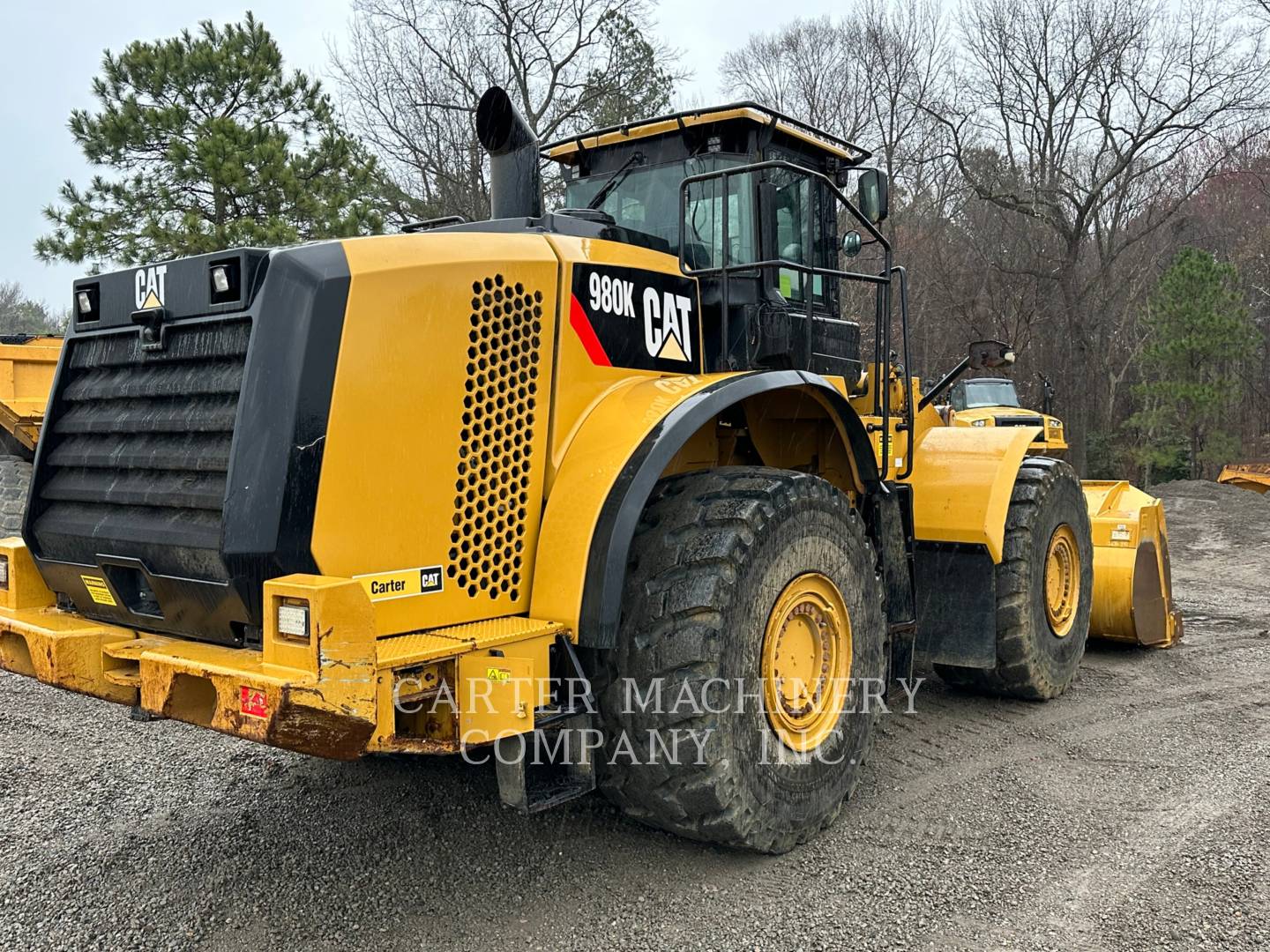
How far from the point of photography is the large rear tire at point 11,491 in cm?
873

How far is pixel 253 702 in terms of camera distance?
2.79 m

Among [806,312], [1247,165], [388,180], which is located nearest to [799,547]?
[806,312]

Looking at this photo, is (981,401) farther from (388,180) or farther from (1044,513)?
(1044,513)

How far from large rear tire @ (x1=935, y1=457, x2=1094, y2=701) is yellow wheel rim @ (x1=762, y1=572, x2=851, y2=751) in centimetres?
184

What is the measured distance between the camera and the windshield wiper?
4.97m

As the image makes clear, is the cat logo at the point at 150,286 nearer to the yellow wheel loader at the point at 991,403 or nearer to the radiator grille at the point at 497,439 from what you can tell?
the radiator grille at the point at 497,439

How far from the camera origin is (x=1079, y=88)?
24.4m

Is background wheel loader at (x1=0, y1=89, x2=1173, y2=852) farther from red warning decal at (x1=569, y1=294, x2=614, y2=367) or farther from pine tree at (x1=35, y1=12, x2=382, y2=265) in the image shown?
pine tree at (x1=35, y1=12, x2=382, y2=265)

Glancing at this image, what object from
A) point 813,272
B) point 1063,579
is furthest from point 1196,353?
point 813,272

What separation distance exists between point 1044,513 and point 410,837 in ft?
12.6

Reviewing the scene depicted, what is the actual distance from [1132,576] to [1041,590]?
4.88ft

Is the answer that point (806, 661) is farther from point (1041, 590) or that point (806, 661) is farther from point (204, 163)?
point (204, 163)

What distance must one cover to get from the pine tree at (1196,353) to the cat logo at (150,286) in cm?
2376

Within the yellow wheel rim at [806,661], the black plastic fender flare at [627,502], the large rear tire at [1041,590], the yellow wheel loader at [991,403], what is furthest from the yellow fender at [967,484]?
the yellow wheel loader at [991,403]
